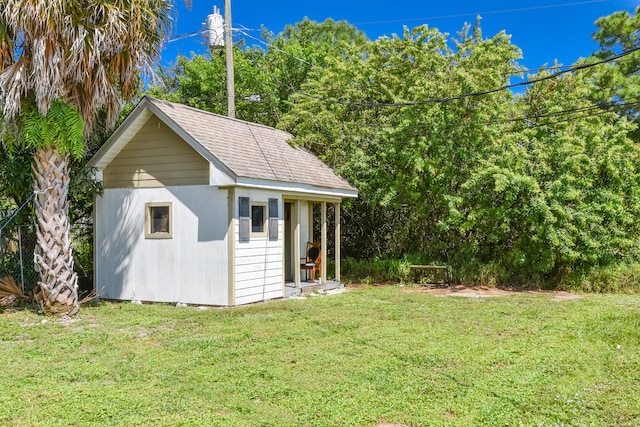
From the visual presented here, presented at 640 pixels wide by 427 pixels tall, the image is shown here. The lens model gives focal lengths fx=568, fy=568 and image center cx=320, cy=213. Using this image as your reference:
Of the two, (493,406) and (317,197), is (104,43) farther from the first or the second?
(493,406)

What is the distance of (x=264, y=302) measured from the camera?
38.3 feet

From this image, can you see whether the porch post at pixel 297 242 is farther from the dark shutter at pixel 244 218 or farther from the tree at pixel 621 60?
the tree at pixel 621 60

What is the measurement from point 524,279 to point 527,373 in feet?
28.1

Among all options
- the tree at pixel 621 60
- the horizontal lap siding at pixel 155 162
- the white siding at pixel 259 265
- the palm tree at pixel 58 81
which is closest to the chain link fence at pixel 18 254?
the horizontal lap siding at pixel 155 162

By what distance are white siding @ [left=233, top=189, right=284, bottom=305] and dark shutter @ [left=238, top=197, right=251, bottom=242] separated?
0.32 ft

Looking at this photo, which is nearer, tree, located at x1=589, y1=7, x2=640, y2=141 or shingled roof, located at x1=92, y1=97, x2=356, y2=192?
shingled roof, located at x1=92, y1=97, x2=356, y2=192

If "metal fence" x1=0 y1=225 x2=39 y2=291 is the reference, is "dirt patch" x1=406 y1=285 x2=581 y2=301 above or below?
below

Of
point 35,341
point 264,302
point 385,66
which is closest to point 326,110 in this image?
point 385,66

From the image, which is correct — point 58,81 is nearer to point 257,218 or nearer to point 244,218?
point 244,218

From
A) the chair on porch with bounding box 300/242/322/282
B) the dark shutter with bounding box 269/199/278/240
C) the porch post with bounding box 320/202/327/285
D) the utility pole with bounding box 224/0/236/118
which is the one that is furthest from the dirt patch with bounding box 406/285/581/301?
the utility pole with bounding box 224/0/236/118

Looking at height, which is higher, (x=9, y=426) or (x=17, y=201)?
(x=17, y=201)

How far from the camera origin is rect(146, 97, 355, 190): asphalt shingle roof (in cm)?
1110

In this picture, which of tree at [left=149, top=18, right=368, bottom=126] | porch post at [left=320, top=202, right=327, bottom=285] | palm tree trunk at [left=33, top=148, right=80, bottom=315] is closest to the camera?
palm tree trunk at [left=33, top=148, right=80, bottom=315]

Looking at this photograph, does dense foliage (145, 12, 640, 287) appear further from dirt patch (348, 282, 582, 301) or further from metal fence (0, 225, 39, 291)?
metal fence (0, 225, 39, 291)
